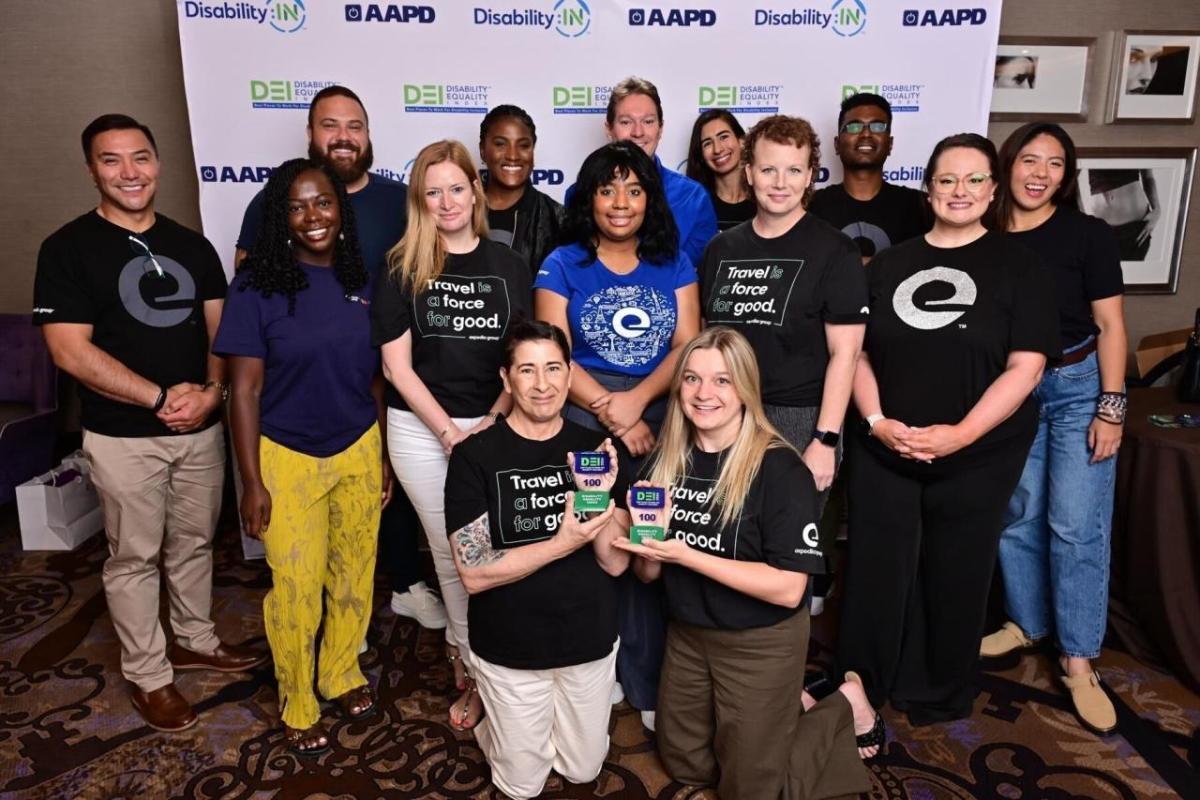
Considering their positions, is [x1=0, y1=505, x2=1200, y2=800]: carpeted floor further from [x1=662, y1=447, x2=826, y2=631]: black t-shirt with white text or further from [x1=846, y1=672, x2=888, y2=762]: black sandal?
[x1=662, y1=447, x2=826, y2=631]: black t-shirt with white text

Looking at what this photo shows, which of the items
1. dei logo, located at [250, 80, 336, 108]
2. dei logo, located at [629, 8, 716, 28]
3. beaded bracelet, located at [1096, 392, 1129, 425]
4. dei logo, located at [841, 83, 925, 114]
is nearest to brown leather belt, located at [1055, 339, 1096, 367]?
beaded bracelet, located at [1096, 392, 1129, 425]

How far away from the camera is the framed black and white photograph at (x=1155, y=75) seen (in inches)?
155

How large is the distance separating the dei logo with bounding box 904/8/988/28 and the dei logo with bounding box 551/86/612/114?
143cm

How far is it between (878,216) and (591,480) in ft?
5.89

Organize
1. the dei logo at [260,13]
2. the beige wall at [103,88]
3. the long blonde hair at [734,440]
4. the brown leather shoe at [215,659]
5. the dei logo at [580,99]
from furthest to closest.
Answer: the beige wall at [103,88]
the dei logo at [580,99]
the dei logo at [260,13]
the brown leather shoe at [215,659]
the long blonde hair at [734,440]

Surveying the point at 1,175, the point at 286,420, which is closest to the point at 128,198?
the point at 286,420

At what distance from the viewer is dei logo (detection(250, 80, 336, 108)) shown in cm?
350

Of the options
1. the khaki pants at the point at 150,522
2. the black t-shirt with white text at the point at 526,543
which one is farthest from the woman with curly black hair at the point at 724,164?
the khaki pants at the point at 150,522

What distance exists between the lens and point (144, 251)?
2395mm

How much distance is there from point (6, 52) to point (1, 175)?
59 cm

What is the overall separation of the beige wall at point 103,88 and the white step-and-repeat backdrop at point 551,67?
0.58 meters

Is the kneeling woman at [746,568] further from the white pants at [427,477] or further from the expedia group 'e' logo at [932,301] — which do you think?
the white pants at [427,477]

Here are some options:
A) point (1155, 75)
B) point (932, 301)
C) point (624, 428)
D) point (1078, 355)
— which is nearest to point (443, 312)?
point (624, 428)

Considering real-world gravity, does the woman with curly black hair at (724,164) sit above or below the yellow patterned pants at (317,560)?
above
